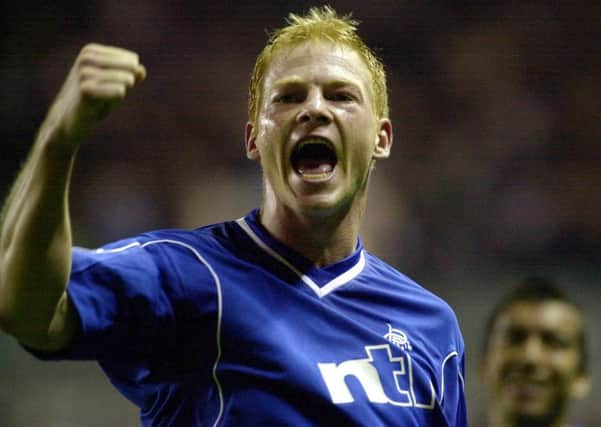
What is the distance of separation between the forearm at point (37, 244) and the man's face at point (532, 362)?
6.80 ft

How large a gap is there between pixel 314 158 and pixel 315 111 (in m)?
0.20

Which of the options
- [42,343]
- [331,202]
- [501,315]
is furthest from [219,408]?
[501,315]

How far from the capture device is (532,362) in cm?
323

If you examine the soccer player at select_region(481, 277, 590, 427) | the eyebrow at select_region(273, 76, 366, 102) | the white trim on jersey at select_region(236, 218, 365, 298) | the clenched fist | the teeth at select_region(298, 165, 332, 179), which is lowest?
the soccer player at select_region(481, 277, 590, 427)

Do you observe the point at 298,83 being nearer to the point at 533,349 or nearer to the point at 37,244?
the point at 37,244

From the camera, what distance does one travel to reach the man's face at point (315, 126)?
2180 mm

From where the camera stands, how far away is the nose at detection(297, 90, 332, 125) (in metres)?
2.16

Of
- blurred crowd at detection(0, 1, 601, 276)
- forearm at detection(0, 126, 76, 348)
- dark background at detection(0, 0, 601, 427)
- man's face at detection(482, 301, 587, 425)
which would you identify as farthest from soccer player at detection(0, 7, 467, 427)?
blurred crowd at detection(0, 1, 601, 276)

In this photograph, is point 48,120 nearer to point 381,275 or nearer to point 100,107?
point 100,107

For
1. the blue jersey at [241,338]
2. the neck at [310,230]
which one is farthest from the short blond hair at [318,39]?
the blue jersey at [241,338]

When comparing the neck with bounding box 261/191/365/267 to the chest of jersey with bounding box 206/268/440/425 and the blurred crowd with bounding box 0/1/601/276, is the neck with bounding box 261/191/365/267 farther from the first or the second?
the blurred crowd with bounding box 0/1/601/276

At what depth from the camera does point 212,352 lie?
6.10 ft

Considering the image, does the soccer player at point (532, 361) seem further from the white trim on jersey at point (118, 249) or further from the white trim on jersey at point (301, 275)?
the white trim on jersey at point (118, 249)

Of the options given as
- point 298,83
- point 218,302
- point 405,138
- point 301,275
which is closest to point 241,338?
Answer: point 218,302
